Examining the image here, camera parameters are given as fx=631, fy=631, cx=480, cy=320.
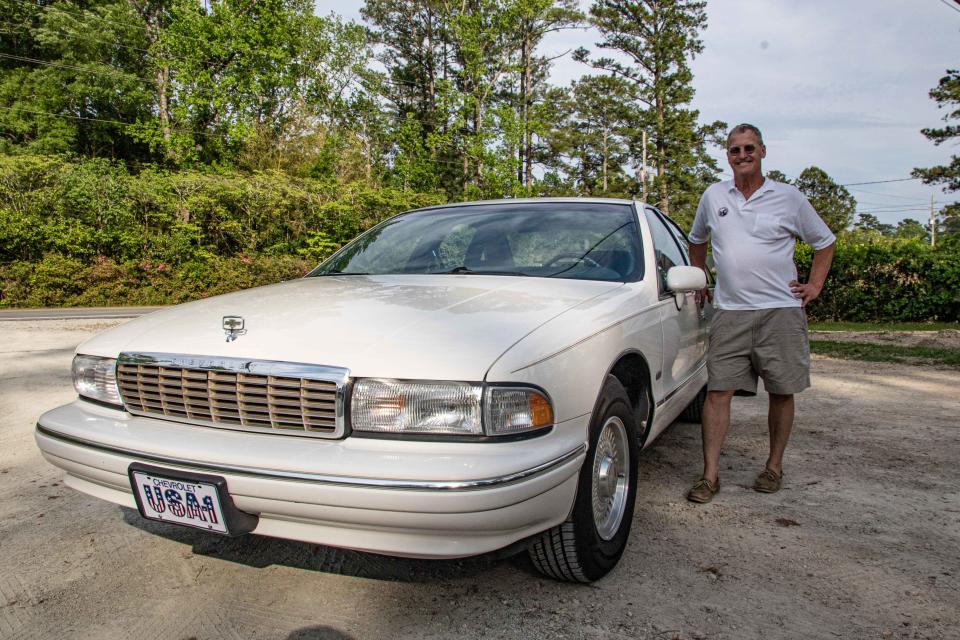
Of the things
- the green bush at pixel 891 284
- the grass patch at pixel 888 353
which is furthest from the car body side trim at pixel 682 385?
the green bush at pixel 891 284

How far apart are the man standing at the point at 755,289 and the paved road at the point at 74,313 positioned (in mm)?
12401

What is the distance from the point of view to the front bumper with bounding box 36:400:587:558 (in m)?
1.75

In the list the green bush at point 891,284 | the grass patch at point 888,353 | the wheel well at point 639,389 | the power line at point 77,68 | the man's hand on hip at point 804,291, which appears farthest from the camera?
the power line at point 77,68

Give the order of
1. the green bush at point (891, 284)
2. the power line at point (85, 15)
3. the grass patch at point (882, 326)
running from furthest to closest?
the power line at point (85, 15) → the green bush at point (891, 284) → the grass patch at point (882, 326)

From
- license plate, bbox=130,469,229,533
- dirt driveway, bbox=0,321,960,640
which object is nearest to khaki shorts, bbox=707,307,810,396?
dirt driveway, bbox=0,321,960,640

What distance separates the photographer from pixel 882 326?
12.1 m

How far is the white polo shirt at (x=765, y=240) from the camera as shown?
3.11 m

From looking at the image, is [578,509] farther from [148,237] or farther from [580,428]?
[148,237]

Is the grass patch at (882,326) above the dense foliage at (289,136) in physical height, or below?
below

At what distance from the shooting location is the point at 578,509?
215cm

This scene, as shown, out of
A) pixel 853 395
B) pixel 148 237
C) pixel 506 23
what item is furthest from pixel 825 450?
pixel 506 23

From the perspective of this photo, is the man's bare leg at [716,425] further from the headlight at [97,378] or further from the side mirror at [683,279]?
the headlight at [97,378]

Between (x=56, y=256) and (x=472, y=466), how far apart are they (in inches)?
683

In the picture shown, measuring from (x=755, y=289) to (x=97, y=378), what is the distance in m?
2.94
